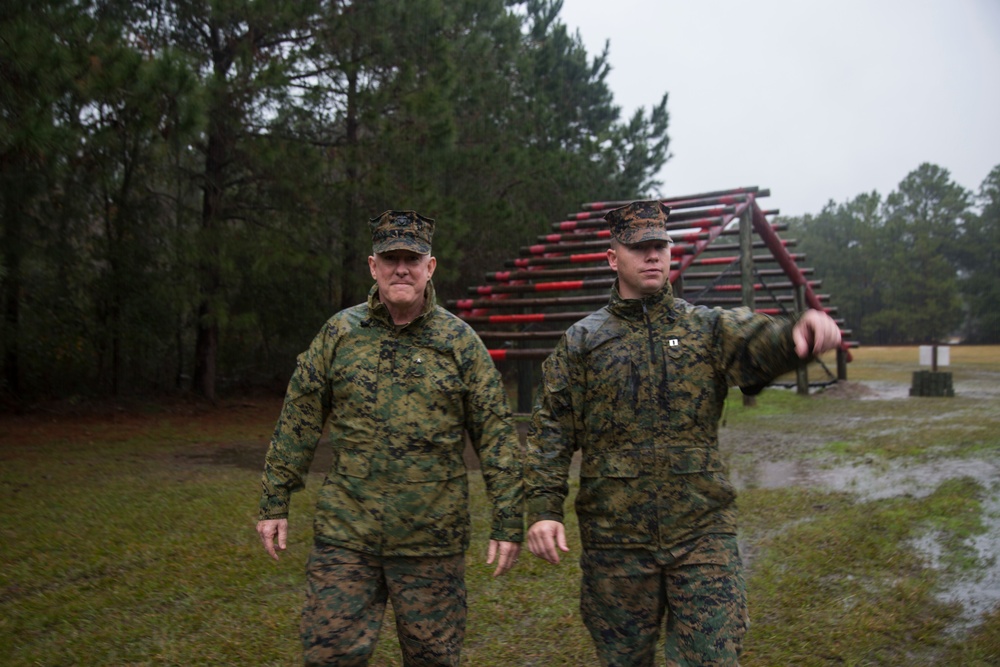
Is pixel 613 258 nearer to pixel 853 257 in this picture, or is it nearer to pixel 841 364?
pixel 841 364

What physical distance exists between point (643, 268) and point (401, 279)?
3.23ft

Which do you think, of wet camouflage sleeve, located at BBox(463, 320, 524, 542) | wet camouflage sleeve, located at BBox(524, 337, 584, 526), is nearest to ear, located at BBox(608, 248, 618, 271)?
wet camouflage sleeve, located at BBox(524, 337, 584, 526)

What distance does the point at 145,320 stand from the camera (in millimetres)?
15109

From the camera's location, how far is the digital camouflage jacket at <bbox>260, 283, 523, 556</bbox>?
10.8ft

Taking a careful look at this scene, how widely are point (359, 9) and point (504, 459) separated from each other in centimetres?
1323

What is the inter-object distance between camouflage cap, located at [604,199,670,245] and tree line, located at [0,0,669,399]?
28.3 feet

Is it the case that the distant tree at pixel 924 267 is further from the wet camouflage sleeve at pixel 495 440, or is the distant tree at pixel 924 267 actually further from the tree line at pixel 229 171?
the wet camouflage sleeve at pixel 495 440

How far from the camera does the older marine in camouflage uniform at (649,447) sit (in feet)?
9.93

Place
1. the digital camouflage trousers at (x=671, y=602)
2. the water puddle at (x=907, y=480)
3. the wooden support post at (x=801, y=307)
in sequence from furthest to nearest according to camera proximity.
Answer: the wooden support post at (x=801, y=307), the water puddle at (x=907, y=480), the digital camouflage trousers at (x=671, y=602)

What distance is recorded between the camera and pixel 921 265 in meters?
46.8

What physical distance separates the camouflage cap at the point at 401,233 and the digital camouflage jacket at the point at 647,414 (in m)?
0.74

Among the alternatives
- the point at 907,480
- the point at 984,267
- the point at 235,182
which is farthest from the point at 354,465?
the point at 984,267

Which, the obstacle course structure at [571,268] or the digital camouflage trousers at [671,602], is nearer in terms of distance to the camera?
the digital camouflage trousers at [671,602]

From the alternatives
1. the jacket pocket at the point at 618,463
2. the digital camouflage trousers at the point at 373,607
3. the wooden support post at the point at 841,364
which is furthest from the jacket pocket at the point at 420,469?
the wooden support post at the point at 841,364
